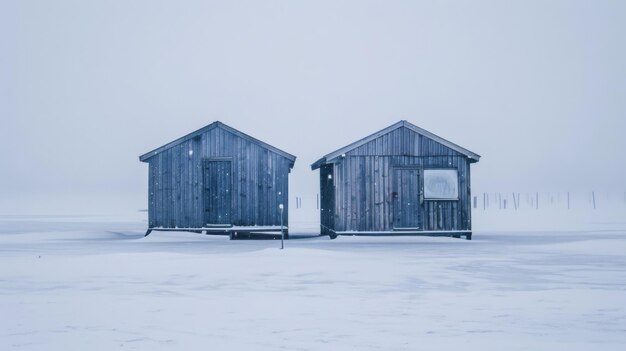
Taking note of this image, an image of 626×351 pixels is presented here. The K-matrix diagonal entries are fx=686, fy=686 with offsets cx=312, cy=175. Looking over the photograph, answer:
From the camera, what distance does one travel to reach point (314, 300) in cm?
1244

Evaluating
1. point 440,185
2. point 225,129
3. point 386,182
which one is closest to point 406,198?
point 386,182

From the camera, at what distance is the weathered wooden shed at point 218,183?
100 feet

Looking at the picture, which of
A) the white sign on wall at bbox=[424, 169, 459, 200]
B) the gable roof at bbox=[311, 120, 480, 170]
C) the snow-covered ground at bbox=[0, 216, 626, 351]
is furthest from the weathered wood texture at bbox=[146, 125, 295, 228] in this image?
the snow-covered ground at bbox=[0, 216, 626, 351]

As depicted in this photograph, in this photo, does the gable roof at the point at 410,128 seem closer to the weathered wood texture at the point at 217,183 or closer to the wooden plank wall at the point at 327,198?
the wooden plank wall at the point at 327,198

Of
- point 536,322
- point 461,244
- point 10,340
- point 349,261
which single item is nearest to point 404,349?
point 536,322

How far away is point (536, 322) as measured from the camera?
10234 mm

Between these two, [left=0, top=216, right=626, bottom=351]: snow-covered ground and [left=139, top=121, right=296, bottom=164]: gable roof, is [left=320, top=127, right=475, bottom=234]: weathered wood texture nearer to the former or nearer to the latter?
[left=139, top=121, right=296, bottom=164]: gable roof

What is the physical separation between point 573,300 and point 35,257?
15991 millimetres

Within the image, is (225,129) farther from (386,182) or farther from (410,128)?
(410,128)

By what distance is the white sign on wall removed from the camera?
29.8m

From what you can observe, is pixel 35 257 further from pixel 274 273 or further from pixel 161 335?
pixel 161 335

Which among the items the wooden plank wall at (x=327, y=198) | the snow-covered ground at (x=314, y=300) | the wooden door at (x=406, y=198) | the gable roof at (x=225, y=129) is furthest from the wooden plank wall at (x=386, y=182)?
the snow-covered ground at (x=314, y=300)

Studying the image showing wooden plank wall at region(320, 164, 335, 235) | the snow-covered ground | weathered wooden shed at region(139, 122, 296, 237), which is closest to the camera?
the snow-covered ground

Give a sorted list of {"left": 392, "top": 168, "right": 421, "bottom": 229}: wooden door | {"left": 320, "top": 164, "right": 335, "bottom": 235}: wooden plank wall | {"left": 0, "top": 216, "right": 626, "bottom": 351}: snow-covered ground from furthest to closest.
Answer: {"left": 320, "top": 164, "right": 335, "bottom": 235}: wooden plank wall
{"left": 392, "top": 168, "right": 421, "bottom": 229}: wooden door
{"left": 0, "top": 216, "right": 626, "bottom": 351}: snow-covered ground
